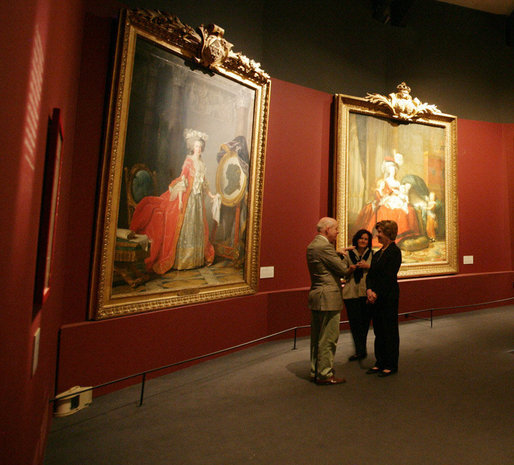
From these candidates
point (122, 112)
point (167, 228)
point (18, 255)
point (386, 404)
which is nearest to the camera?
point (18, 255)

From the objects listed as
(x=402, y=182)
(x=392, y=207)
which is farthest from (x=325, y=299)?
(x=402, y=182)

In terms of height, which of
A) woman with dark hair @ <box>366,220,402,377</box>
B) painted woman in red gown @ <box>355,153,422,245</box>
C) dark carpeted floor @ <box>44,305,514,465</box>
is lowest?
dark carpeted floor @ <box>44,305,514,465</box>

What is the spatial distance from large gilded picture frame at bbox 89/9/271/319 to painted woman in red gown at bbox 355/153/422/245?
8.08 ft

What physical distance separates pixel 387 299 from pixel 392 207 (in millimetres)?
3219

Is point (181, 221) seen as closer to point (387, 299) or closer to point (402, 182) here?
point (387, 299)

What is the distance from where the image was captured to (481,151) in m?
7.99

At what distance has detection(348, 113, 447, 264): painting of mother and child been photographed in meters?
6.37

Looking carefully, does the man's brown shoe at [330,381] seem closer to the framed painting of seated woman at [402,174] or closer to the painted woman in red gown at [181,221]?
the painted woman in red gown at [181,221]

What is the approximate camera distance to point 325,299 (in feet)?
11.7

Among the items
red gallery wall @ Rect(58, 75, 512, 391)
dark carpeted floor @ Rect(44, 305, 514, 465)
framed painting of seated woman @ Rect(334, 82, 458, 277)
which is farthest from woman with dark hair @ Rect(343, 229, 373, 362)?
framed painting of seated woman @ Rect(334, 82, 458, 277)

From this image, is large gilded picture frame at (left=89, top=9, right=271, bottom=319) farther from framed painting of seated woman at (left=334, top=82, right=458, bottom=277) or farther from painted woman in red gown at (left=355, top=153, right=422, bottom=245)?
painted woman in red gown at (left=355, top=153, right=422, bottom=245)

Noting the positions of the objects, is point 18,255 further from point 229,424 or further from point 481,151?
point 481,151

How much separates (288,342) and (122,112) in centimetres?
393

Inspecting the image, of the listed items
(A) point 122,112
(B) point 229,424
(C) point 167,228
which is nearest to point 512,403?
(B) point 229,424
